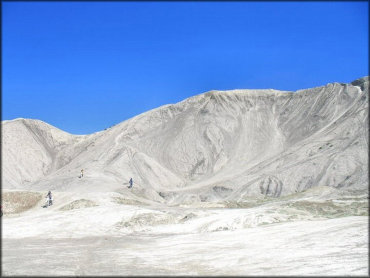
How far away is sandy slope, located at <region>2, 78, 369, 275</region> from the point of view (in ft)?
56.4

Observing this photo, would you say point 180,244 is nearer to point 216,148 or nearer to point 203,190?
point 203,190

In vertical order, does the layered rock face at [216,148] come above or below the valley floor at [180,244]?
above

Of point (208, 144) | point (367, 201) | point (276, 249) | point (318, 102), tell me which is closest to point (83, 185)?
point (208, 144)

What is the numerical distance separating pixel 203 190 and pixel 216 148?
1518cm

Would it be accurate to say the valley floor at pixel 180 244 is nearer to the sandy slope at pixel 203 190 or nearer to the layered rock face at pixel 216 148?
the sandy slope at pixel 203 190

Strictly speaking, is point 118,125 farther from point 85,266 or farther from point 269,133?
point 85,266

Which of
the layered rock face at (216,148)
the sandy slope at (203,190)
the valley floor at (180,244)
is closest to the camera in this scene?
the valley floor at (180,244)

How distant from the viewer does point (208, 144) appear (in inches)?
2645

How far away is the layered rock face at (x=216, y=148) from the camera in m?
48.8

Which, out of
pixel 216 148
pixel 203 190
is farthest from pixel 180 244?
pixel 216 148

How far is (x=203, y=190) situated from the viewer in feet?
170

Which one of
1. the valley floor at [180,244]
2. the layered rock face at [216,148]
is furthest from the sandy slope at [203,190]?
the layered rock face at [216,148]

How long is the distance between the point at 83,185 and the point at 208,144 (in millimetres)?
24204

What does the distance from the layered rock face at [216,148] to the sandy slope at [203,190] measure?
20 cm
